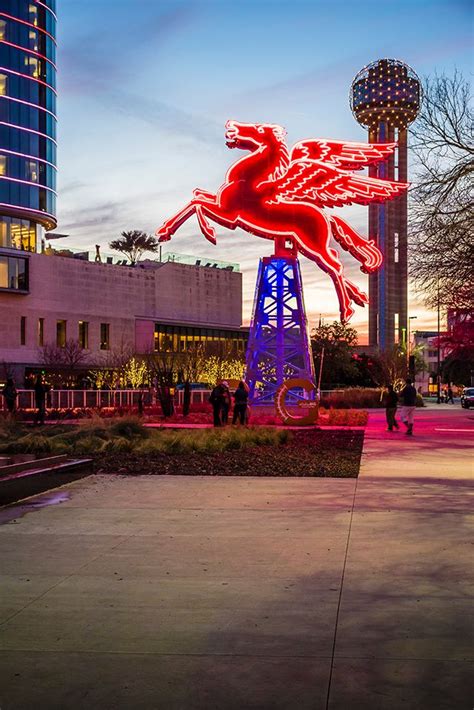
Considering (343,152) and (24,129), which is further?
(24,129)

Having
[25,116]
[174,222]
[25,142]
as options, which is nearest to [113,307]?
[25,142]

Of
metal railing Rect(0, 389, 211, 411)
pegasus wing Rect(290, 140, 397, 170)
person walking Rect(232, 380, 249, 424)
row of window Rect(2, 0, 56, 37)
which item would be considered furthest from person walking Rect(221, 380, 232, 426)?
row of window Rect(2, 0, 56, 37)

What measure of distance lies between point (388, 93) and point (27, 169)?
98.3 meters

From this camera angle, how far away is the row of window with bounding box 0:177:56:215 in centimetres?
7394

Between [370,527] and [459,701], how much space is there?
5.57 m

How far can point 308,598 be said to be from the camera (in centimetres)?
710

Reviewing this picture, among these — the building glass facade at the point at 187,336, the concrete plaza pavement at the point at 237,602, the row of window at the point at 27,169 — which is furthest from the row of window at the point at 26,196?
the concrete plaza pavement at the point at 237,602

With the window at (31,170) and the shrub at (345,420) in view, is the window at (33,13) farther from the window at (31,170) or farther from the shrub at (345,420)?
the shrub at (345,420)

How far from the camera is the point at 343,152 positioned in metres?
31.8

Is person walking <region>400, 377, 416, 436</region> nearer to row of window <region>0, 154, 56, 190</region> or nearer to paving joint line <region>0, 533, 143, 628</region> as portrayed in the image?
paving joint line <region>0, 533, 143, 628</region>

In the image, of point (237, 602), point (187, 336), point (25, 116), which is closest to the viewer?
point (237, 602)

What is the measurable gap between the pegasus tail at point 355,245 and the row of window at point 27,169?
48245 millimetres

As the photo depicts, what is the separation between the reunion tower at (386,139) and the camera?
156000 millimetres

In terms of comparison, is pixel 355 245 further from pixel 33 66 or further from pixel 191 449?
pixel 33 66
